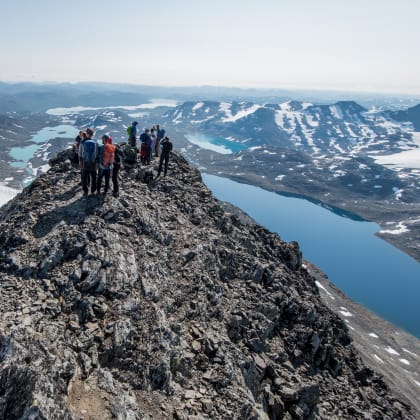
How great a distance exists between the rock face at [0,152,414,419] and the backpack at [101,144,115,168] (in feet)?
8.56

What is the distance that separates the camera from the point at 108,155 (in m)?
24.0

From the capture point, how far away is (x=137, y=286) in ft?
66.5

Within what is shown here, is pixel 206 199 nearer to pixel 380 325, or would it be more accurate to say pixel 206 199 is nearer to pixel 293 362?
pixel 293 362

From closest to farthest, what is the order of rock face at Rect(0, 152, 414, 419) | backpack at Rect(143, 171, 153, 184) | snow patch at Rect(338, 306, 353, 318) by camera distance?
rock face at Rect(0, 152, 414, 419)
backpack at Rect(143, 171, 153, 184)
snow patch at Rect(338, 306, 353, 318)

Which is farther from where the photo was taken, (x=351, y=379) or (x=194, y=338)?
(x=351, y=379)

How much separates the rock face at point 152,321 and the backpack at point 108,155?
2.61 metres

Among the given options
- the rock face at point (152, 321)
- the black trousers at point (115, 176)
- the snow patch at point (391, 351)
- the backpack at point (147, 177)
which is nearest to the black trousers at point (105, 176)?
the black trousers at point (115, 176)

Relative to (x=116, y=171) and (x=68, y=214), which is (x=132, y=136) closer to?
(x=116, y=171)

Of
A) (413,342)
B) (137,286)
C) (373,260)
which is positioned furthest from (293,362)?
(373,260)

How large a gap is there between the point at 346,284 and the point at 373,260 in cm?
4588

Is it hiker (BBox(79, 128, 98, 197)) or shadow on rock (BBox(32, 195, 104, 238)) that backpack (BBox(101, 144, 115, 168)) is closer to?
hiker (BBox(79, 128, 98, 197))

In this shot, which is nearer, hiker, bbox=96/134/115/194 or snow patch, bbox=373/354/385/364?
hiker, bbox=96/134/115/194

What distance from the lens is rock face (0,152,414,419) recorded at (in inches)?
559

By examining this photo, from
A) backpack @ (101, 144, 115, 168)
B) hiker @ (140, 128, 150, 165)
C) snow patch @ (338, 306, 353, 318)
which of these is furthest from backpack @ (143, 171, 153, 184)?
snow patch @ (338, 306, 353, 318)
